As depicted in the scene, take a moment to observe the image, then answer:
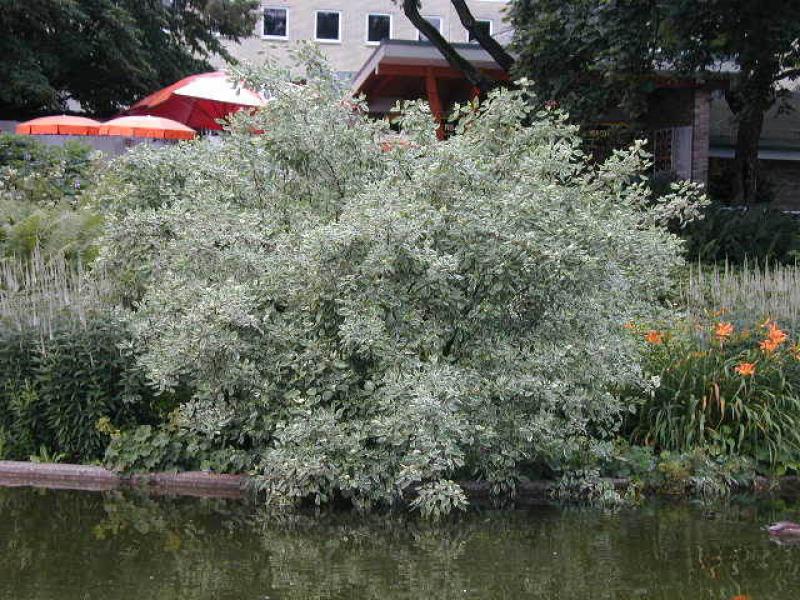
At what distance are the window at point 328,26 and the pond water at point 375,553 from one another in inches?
1873

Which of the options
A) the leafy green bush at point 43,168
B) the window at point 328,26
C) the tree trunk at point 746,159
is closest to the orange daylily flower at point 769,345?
the leafy green bush at point 43,168

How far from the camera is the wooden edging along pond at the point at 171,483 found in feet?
23.6

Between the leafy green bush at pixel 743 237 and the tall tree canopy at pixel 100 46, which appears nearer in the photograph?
the leafy green bush at pixel 743 237

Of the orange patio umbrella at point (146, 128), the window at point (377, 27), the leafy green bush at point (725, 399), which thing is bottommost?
the leafy green bush at point (725, 399)

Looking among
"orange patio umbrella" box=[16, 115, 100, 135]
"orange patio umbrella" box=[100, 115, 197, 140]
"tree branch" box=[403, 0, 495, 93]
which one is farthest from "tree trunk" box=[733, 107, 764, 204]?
"orange patio umbrella" box=[16, 115, 100, 135]

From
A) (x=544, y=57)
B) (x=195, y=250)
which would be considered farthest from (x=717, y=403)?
(x=544, y=57)

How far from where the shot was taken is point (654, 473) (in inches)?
293

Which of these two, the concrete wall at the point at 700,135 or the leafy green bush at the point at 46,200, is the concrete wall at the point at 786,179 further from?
the leafy green bush at the point at 46,200

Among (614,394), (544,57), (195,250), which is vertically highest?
(544,57)

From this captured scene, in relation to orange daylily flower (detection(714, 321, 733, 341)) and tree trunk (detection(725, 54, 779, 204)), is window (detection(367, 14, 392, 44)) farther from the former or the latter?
orange daylily flower (detection(714, 321, 733, 341))

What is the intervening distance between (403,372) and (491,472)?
91 centimetres

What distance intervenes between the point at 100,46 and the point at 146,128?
12.2 metres

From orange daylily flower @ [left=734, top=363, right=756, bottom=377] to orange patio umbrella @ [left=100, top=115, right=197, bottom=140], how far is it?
11549 mm

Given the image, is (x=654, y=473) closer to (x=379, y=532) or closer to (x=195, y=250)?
(x=379, y=532)
